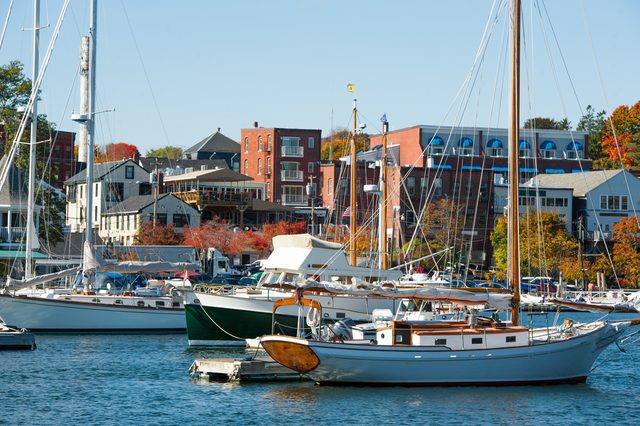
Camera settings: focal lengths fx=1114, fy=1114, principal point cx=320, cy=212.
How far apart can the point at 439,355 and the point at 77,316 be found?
28257mm

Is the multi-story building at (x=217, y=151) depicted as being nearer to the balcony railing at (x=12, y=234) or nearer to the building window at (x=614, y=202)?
the building window at (x=614, y=202)

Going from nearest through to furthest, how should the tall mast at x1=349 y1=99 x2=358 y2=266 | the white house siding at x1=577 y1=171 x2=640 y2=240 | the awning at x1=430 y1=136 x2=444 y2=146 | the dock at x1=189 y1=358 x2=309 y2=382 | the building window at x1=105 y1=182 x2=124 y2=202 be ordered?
the dock at x1=189 y1=358 x2=309 y2=382 < the tall mast at x1=349 y1=99 x2=358 y2=266 < the white house siding at x1=577 y1=171 x2=640 y2=240 < the building window at x1=105 y1=182 x2=124 y2=202 < the awning at x1=430 y1=136 x2=444 y2=146

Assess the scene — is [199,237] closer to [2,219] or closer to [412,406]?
[2,219]

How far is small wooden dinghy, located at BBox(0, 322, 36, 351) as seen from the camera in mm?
50719

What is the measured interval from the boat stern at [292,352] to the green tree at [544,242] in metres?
63.7

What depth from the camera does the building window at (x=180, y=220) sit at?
119625 mm

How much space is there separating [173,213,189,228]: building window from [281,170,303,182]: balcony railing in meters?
22.5

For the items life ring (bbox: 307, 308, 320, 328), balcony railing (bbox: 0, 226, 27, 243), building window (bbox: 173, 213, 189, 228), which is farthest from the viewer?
building window (bbox: 173, 213, 189, 228)

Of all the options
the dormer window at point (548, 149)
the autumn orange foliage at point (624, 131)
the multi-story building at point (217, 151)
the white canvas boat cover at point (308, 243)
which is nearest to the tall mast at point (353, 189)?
the white canvas boat cover at point (308, 243)

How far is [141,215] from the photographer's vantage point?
117m

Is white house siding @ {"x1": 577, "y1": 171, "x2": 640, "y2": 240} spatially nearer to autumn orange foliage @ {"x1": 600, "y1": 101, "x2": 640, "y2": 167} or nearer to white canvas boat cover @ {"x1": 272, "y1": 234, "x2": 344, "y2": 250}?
autumn orange foliage @ {"x1": 600, "y1": 101, "x2": 640, "y2": 167}

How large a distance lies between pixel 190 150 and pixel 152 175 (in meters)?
62.1

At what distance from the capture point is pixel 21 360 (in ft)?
159

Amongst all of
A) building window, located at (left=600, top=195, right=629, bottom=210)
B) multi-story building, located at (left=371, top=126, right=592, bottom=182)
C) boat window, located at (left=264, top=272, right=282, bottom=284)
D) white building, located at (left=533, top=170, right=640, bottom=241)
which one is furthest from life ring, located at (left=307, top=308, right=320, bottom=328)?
multi-story building, located at (left=371, top=126, right=592, bottom=182)
